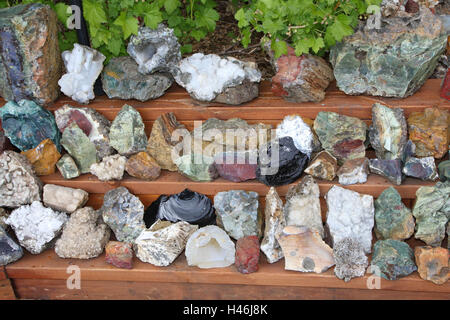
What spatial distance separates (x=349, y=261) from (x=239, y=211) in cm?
66

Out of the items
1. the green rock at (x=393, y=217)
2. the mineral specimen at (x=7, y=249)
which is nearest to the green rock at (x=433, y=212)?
the green rock at (x=393, y=217)

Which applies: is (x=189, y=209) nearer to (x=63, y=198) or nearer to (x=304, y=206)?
(x=304, y=206)

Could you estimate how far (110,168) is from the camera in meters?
2.75

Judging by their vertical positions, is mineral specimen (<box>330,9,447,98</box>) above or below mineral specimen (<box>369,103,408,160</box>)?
above

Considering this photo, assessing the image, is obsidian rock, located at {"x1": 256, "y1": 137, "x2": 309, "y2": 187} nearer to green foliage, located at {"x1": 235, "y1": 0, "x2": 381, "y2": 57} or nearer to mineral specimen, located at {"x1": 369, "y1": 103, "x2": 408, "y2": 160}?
mineral specimen, located at {"x1": 369, "y1": 103, "x2": 408, "y2": 160}

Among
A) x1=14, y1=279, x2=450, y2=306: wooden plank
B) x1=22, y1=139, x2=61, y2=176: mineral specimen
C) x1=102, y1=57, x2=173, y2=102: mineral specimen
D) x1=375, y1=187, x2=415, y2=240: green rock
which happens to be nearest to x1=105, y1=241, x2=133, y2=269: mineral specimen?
x1=14, y1=279, x2=450, y2=306: wooden plank

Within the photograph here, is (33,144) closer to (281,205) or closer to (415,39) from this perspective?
(281,205)

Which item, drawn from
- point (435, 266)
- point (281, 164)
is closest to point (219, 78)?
point (281, 164)

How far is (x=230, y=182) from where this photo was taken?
271cm

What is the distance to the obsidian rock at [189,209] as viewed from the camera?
8.84ft

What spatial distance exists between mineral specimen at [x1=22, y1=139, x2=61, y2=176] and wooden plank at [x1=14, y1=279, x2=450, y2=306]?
69 centimetres

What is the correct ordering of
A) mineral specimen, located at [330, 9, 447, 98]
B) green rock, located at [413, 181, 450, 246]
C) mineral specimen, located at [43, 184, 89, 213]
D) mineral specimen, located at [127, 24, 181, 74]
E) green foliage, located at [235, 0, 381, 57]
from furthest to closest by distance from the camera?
mineral specimen, located at [127, 24, 181, 74], mineral specimen, located at [43, 184, 89, 213], mineral specimen, located at [330, 9, 447, 98], green foliage, located at [235, 0, 381, 57], green rock, located at [413, 181, 450, 246]

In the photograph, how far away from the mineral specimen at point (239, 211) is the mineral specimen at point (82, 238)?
727mm

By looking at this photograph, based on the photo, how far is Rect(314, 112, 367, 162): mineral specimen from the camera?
2670 millimetres
